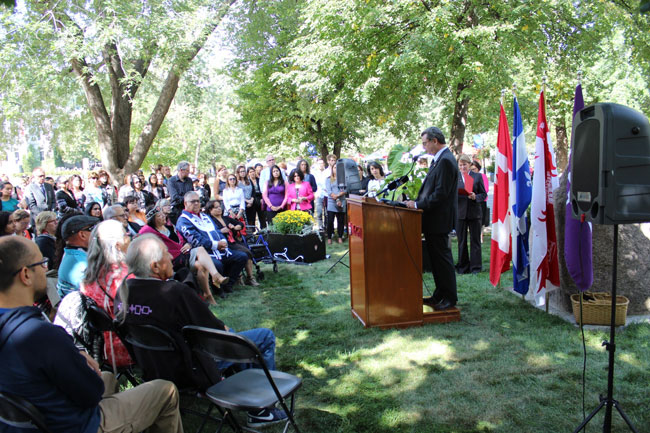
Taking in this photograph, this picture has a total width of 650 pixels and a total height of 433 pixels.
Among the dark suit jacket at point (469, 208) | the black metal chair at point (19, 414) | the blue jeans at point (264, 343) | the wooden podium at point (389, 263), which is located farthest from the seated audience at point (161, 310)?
the dark suit jacket at point (469, 208)

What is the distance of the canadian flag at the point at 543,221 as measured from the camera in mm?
5199

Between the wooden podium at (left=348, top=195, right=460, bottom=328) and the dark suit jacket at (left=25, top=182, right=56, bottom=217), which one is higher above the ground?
the dark suit jacket at (left=25, top=182, right=56, bottom=217)

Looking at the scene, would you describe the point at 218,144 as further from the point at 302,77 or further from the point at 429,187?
the point at 429,187

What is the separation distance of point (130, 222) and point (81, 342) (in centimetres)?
436

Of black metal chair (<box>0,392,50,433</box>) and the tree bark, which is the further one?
the tree bark

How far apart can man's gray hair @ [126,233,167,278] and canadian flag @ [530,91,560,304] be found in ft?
12.9

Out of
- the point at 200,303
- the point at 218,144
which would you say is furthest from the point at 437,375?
the point at 218,144

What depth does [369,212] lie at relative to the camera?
16.2ft

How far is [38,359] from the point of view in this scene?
6.53 ft

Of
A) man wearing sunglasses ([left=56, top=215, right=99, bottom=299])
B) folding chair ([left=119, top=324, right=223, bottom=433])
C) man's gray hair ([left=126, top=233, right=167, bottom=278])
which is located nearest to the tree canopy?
man wearing sunglasses ([left=56, top=215, right=99, bottom=299])

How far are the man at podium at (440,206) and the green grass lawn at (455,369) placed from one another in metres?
0.46

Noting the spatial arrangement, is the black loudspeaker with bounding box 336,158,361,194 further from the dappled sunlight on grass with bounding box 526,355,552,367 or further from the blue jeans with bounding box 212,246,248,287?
the dappled sunlight on grass with bounding box 526,355,552,367

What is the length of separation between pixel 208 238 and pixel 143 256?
3.86 metres

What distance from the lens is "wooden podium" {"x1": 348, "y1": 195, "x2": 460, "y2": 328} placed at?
497 cm
